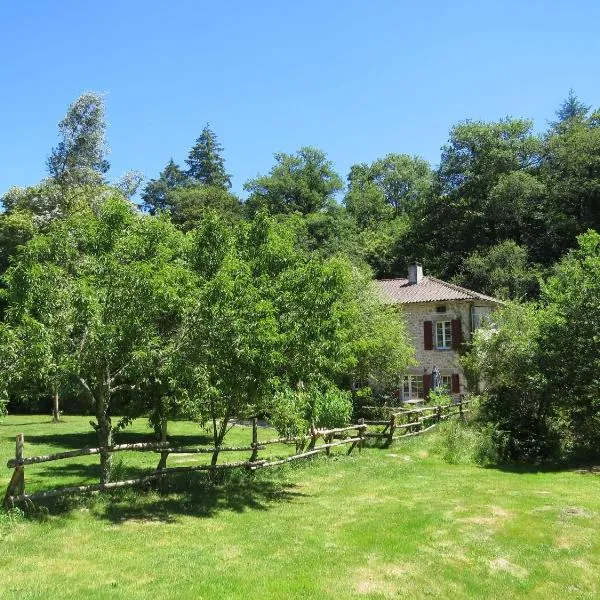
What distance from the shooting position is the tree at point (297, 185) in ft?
191

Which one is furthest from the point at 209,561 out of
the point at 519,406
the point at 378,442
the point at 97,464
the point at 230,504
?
the point at 519,406

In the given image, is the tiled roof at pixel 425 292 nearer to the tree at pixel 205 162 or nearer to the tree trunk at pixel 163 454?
the tree trunk at pixel 163 454

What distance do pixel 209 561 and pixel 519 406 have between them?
1519 cm

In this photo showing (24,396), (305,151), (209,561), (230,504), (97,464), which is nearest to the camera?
(209,561)

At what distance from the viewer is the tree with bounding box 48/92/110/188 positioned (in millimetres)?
34844

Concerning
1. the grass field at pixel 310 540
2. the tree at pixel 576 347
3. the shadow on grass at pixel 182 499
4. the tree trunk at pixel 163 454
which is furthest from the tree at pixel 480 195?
the tree trunk at pixel 163 454

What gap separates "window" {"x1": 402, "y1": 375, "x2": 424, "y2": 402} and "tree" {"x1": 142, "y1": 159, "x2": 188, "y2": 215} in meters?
43.0

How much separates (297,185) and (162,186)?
21252 mm

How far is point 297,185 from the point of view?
58.7m

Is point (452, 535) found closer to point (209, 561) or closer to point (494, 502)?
point (494, 502)

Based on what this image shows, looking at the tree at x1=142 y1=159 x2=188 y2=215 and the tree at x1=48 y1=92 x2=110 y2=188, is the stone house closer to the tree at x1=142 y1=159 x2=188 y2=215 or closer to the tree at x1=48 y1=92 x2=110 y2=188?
the tree at x1=48 y1=92 x2=110 y2=188

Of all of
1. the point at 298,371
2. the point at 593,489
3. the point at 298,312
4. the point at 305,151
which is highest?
the point at 305,151

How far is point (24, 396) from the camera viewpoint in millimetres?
10578

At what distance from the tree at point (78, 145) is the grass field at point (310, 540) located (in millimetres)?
24309
